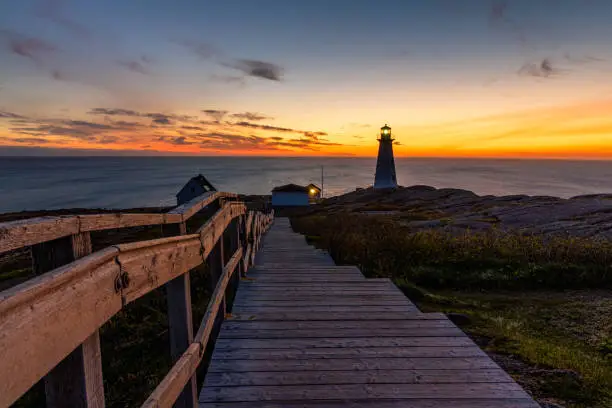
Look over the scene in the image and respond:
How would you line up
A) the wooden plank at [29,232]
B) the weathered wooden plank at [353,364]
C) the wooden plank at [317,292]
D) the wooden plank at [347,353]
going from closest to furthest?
the wooden plank at [29,232]
the weathered wooden plank at [353,364]
the wooden plank at [347,353]
the wooden plank at [317,292]

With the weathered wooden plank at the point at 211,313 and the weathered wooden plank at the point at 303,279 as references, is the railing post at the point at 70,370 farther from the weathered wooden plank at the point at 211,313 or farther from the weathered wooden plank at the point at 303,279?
the weathered wooden plank at the point at 303,279

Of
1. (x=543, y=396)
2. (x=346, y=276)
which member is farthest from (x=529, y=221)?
(x=543, y=396)

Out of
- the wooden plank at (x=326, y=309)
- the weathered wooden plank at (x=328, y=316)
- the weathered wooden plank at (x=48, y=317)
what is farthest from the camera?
the wooden plank at (x=326, y=309)

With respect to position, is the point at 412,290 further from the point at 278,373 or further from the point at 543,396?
the point at 278,373

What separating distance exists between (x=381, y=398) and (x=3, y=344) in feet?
8.37

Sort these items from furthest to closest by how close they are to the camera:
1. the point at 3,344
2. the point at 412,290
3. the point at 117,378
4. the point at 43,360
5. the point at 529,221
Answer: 1. the point at 529,221
2. the point at 412,290
3. the point at 117,378
4. the point at 43,360
5. the point at 3,344

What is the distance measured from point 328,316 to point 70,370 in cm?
344

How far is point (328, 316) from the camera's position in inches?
172

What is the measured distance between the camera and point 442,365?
10.5 feet

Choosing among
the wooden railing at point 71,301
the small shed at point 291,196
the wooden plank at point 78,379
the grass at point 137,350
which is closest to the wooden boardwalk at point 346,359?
the wooden railing at point 71,301

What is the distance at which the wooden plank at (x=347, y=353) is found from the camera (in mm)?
3357

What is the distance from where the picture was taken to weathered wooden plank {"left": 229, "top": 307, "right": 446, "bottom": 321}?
423cm

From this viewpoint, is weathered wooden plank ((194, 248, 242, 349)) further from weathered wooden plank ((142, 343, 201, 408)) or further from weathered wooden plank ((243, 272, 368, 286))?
weathered wooden plank ((243, 272, 368, 286))

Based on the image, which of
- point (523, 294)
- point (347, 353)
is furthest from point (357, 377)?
point (523, 294)
